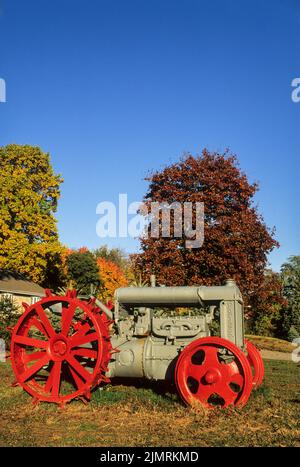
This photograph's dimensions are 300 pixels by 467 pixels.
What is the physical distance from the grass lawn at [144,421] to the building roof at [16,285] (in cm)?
2022

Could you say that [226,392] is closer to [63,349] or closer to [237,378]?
[237,378]

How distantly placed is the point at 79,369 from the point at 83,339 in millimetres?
495

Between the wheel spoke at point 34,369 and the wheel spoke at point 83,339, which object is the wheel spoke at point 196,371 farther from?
the wheel spoke at point 34,369

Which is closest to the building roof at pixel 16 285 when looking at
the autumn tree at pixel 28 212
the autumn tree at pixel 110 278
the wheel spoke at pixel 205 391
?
the autumn tree at pixel 28 212

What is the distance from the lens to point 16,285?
94.5ft

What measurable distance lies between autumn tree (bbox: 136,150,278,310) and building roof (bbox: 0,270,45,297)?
12.8m

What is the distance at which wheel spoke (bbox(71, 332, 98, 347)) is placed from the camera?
737 cm

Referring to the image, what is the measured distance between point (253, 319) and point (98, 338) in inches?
868

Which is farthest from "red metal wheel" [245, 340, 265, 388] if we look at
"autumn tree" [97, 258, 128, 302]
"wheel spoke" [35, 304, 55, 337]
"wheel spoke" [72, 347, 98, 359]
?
"autumn tree" [97, 258, 128, 302]

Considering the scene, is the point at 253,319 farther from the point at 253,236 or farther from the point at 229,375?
the point at 229,375

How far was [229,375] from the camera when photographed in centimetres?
681

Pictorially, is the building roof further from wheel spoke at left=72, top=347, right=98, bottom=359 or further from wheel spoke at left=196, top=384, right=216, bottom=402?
wheel spoke at left=196, top=384, right=216, bottom=402

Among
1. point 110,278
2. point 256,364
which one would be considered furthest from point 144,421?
point 110,278
